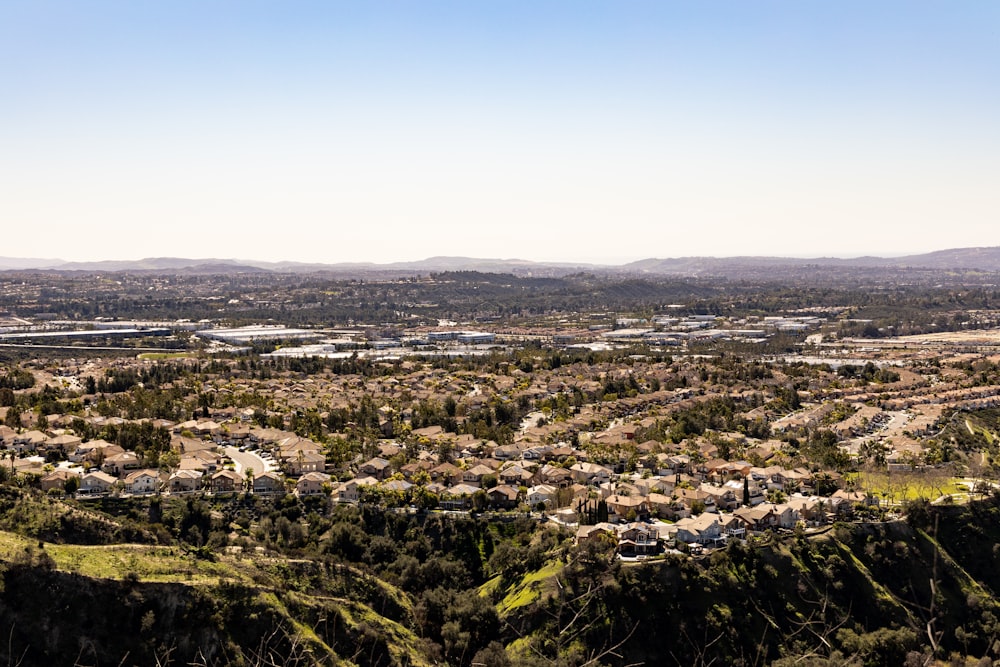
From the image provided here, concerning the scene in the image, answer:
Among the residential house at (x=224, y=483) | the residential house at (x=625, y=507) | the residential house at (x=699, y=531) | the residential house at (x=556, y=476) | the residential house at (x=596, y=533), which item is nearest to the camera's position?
the residential house at (x=596, y=533)

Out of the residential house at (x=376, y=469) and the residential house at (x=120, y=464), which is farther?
the residential house at (x=376, y=469)

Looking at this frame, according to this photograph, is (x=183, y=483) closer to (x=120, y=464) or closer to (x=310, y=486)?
(x=120, y=464)

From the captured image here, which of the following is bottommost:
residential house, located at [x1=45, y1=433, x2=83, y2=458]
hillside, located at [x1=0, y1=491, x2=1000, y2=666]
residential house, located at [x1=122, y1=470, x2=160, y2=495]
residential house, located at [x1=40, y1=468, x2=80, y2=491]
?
hillside, located at [x1=0, y1=491, x2=1000, y2=666]

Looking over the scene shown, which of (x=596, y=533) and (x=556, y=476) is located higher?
(x=596, y=533)

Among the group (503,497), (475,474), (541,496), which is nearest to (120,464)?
(475,474)

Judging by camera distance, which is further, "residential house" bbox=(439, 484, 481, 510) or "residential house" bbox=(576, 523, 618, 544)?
"residential house" bbox=(439, 484, 481, 510)

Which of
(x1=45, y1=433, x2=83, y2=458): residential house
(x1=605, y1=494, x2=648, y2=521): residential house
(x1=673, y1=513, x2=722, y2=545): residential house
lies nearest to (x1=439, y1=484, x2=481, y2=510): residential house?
(x1=605, y1=494, x2=648, y2=521): residential house

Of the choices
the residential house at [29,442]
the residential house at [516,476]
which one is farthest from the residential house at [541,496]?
the residential house at [29,442]

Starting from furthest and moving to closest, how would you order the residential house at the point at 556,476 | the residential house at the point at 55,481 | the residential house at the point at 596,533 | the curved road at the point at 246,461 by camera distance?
the curved road at the point at 246,461
the residential house at the point at 556,476
the residential house at the point at 55,481
the residential house at the point at 596,533

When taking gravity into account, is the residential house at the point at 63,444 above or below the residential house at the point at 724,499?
above

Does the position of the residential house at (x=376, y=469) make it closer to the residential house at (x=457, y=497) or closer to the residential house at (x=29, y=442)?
the residential house at (x=457, y=497)

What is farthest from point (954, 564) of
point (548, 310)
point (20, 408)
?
point (548, 310)

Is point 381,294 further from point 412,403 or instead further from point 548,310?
point 412,403

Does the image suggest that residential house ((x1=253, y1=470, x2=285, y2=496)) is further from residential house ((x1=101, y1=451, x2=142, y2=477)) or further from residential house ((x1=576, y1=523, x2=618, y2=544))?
residential house ((x1=576, y1=523, x2=618, y2=544))
